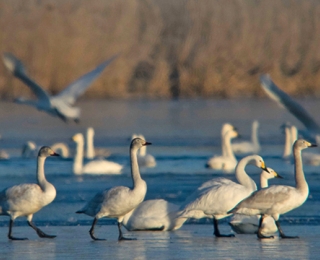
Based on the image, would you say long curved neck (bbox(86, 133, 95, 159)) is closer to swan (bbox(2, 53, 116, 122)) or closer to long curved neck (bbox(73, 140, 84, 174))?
long curved neck (bbox(73, 140, 84, 174))

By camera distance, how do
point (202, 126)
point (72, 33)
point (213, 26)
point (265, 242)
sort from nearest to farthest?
point (265, 242) < point (202, 126) < point (72, 33) < point (213, 26)

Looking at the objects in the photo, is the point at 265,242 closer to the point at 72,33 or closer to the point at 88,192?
the point at 88,192

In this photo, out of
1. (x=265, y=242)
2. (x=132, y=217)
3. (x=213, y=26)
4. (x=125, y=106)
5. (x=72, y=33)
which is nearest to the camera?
(x=265, y=242)

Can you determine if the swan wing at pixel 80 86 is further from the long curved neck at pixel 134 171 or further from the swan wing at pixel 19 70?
the long curved neck at pixel 134 171

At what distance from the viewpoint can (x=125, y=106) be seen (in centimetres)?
2820

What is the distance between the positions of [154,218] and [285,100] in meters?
3.22

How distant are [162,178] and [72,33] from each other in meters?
19.0

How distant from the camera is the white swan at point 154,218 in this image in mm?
7762

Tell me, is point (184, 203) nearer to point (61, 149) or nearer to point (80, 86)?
point (80, 86)

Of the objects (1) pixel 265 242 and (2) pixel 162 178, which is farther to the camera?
(2) pixel 162 178

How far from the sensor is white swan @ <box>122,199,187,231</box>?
776cm

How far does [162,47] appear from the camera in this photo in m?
35.1

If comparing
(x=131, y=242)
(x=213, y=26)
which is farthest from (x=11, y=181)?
(x=213, y=26)

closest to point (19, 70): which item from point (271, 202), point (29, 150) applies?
point (29, 150)
